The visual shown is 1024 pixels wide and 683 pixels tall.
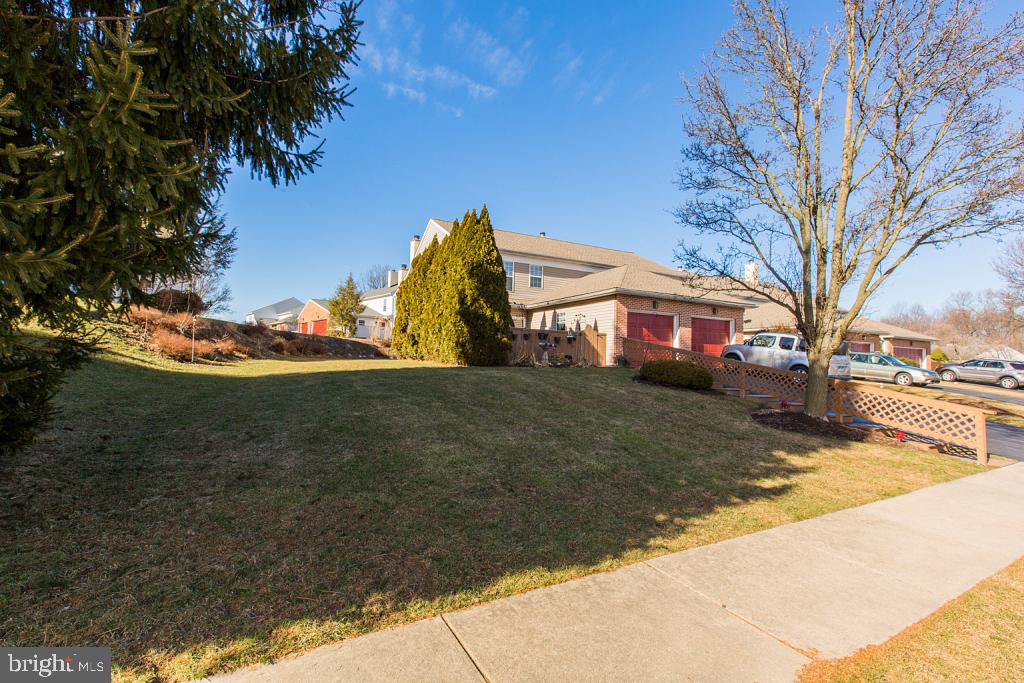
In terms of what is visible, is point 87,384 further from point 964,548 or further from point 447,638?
point 964,548

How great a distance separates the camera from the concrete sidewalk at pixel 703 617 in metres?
2.37

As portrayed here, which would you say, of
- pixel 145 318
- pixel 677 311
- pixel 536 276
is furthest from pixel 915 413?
pixel 145 318

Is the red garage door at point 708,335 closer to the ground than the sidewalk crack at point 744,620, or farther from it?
farther from it

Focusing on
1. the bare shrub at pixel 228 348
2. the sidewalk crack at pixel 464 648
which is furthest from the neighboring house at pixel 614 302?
the sidewalk crack at pixel 464 648

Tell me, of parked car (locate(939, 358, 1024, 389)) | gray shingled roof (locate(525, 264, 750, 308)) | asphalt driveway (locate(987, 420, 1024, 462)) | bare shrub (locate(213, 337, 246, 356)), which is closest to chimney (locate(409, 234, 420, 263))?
gray shingled roof (locate(525, 264, 750, 308))

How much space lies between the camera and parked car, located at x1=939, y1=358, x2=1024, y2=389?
25.7m

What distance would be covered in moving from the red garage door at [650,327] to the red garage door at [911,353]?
24.9 meters

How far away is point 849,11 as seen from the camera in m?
9.60

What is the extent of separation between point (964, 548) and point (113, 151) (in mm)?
7745

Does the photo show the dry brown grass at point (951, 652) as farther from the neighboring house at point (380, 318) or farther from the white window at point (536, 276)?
the neighboring house at point (380, 318)

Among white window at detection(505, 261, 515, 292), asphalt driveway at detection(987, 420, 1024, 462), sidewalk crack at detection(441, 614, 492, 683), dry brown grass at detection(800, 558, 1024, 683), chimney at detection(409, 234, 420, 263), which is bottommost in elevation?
asphalt driveway at detection(987, 420, 1024, 462)

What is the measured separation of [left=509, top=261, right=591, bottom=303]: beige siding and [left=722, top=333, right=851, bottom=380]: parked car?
373 inches

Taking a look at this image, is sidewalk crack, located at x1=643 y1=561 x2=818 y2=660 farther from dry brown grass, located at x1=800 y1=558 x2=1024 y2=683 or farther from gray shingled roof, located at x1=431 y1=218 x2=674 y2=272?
gray shingled roof, located at x1=431 y1=218 x2=674 y2=272

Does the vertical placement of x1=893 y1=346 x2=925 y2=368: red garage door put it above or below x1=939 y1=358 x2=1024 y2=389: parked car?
above
